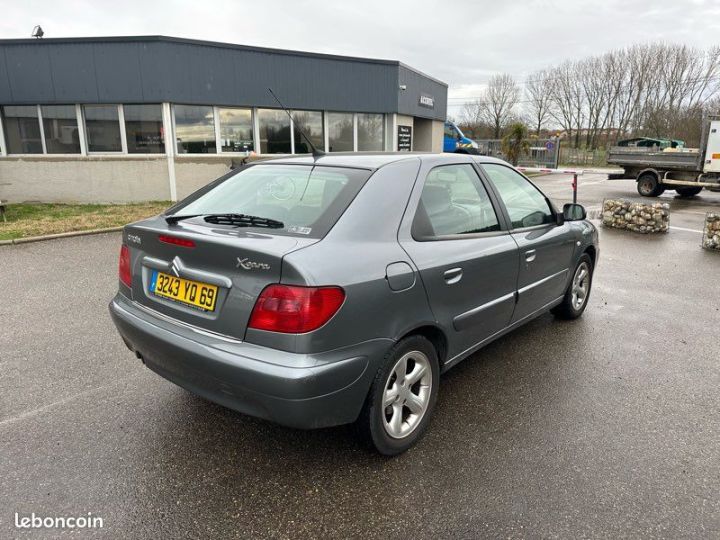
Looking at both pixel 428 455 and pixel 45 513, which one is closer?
pixel 45 513

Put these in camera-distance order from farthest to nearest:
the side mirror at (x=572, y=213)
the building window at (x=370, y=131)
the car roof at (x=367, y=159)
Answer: the building window at (x=370, y=131) < the side mirror at (x=572, y=213) < the car roof at (x=367, y=159)

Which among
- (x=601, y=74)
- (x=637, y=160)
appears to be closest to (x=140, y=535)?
(x=637, y=160)

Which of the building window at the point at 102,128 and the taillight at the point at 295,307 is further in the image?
the building window at the point at 102,128

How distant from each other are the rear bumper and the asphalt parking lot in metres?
0.44

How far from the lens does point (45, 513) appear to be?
2.29 meters

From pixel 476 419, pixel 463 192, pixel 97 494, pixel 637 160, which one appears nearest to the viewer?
pixel 97 494

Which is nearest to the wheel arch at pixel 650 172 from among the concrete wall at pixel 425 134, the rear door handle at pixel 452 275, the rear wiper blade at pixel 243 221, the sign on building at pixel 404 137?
the concrete wall at pixel 425 134

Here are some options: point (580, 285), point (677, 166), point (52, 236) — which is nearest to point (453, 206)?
point (580, 285)

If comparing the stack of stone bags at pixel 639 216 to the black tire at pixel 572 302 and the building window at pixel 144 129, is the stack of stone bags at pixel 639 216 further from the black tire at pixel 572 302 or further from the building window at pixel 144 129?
the building window at pixel 144 129

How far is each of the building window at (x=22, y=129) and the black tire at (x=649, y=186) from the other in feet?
63.0

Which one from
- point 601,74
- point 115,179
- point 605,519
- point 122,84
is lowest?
point 605,519

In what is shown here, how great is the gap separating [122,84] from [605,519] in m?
14.2

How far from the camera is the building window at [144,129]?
13320mm

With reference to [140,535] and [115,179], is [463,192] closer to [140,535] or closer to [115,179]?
[140,535]
